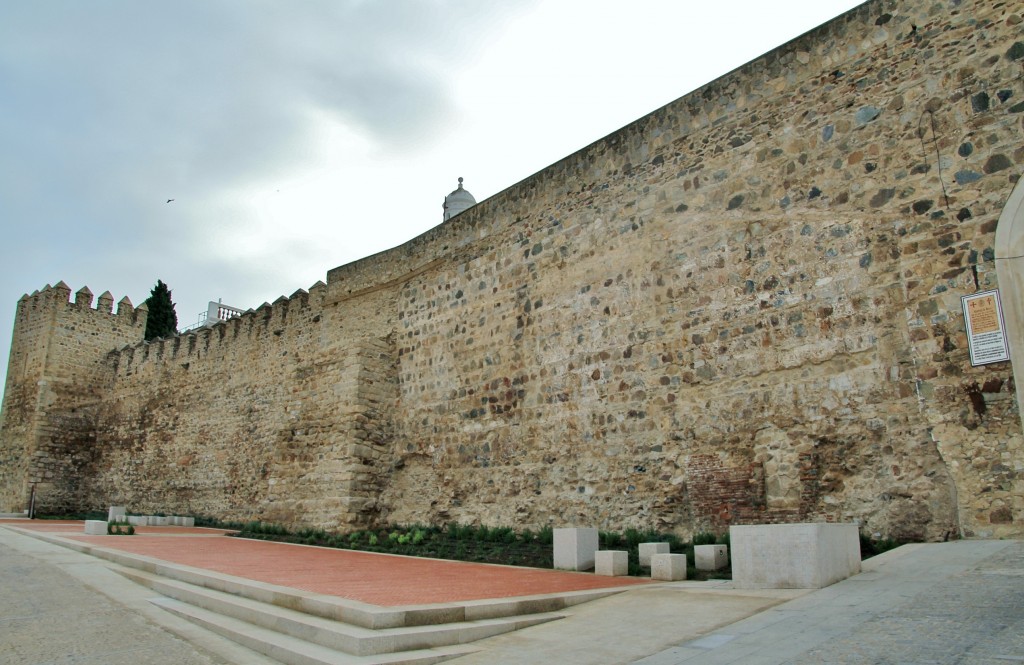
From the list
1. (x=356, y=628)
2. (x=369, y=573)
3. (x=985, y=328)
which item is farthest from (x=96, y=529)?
(x=985, y=328)

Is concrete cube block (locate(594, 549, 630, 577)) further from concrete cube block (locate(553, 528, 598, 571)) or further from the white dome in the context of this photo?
the white dome

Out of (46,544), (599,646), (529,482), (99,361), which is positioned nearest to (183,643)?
(599,646)

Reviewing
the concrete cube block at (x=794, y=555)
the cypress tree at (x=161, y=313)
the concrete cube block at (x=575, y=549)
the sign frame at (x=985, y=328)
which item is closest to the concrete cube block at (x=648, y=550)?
the concrete cube block at (x=575, y=549)

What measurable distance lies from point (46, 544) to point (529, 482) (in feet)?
25.2

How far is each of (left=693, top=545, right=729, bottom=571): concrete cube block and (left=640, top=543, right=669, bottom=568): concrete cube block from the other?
43cm

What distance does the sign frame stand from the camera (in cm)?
663

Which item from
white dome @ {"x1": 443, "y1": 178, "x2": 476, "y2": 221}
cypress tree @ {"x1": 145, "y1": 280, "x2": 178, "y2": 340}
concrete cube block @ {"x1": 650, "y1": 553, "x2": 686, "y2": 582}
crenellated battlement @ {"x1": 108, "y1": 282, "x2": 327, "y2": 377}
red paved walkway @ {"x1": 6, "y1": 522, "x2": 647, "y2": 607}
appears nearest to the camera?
red paved walkway @ {"x1": 6, "y1": 522, "x2": 647, "y2": 607}

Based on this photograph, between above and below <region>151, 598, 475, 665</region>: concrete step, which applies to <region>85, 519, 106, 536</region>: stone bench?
above

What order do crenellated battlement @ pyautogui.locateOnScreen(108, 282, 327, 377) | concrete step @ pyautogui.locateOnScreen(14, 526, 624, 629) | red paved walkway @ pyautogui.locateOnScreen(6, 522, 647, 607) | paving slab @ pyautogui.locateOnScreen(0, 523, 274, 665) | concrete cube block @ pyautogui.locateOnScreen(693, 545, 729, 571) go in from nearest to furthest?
paving slab @ pyautogui.locateOnScreen(0, 523, 274, 665) → concrete step @ pyautogui.locateOnScreen(14, 526, 624, 629) → red paved walkway @ pyautogui.locateOnScreen(6, 522, 647, 607) → concrete cube block @ pyautogui.locateOnScreen(693, 545, 729, 571) → crenellated battlement @ pyautogui.locateOnScreen(108, 282, 327, 377)

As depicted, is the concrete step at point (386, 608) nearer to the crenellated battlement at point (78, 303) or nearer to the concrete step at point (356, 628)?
the concrete step at point (356, 628)

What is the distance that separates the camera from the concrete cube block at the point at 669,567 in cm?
699

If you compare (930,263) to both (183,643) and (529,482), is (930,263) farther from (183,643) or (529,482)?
(183,643)

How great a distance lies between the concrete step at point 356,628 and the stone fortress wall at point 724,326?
13.4ft

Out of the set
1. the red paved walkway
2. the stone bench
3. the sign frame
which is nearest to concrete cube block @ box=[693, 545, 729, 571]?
the red paved walkway
